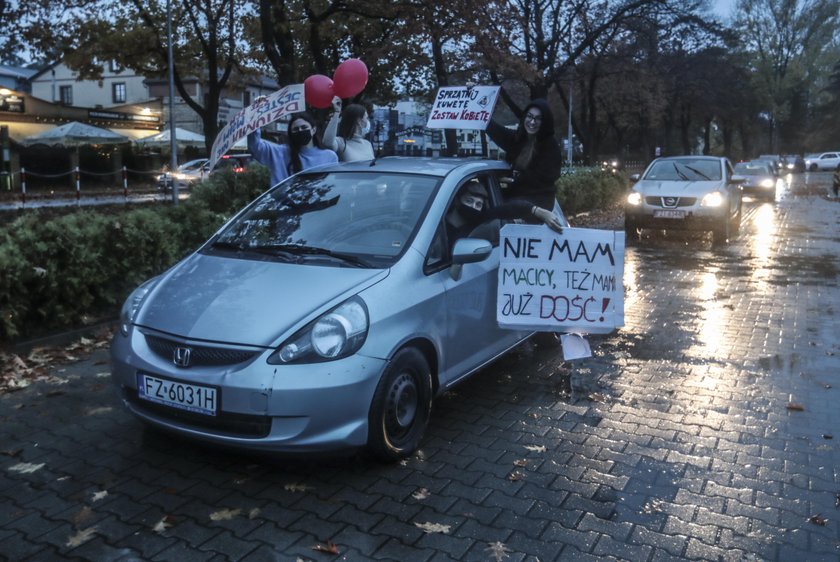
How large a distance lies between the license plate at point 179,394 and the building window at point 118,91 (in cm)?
5934

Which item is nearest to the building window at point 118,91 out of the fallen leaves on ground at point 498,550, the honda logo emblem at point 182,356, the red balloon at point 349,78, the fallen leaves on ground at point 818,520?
the red balloon at point 349,78

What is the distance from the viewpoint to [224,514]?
12.2 ft

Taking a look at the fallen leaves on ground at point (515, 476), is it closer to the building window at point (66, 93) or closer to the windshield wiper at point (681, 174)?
the windshield wiper at point (681, 174)

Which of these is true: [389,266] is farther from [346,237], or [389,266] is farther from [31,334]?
[31,334]

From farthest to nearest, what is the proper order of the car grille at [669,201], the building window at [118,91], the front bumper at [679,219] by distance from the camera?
the building window at [118,91], the car grille at [669,201], the front bumper at [679,219]

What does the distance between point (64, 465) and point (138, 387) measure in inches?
28.9

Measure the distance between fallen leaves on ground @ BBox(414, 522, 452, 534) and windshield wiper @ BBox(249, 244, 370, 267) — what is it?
5.04ft

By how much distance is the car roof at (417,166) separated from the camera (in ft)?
17.4

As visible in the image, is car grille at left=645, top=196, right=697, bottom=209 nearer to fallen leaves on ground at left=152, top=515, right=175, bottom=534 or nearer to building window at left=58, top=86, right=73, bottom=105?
fallen leaves on ground at left=152, top=515, right=175, bottom=534

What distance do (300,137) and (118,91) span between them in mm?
57094

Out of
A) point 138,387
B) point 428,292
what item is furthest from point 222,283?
point 428,292

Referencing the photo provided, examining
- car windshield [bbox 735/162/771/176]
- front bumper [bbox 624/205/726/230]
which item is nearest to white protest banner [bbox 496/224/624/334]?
front bumper [bbox 624/205/726/230]

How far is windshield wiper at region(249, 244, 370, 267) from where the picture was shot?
4535 mm

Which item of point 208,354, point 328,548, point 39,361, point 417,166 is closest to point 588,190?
point 417,166
